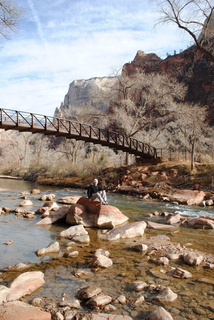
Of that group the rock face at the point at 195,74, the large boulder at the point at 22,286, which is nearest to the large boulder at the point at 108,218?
the large boulder at the point at 22,286

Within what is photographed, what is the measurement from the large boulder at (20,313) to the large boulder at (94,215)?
17.1 ft

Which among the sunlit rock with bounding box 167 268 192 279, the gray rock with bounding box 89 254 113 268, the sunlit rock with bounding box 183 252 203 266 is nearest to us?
the sunlit rock with bounding box 167 268 192 279

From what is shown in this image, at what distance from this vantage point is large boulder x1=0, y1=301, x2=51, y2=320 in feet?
Answer: 10.6

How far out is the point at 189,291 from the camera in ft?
14.3

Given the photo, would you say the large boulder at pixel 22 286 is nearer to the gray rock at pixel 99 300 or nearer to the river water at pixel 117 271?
the river water at pixel 117 271

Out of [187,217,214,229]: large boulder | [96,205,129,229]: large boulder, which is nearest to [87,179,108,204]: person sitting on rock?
[96,205,129,229]: large boulder

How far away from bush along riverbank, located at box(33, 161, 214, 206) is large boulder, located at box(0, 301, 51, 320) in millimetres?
12804

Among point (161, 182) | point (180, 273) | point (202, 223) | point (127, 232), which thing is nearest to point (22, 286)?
point (180, 273)

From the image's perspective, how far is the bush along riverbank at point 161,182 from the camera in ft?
54.0

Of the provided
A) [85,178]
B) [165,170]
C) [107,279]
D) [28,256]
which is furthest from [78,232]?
[85,178]

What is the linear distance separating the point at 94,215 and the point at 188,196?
29.1 feet

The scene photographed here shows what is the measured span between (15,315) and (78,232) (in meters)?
4.49

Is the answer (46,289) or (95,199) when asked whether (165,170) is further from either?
(46,289)

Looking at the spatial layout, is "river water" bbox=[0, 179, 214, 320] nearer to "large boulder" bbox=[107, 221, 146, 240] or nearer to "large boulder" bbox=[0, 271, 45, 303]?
"large boulder" bbox=[0, 271, 45, 303]
